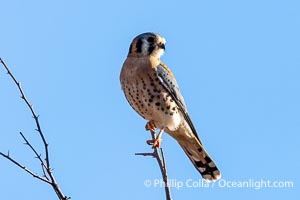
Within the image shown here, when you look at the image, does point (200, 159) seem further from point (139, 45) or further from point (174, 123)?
point (139, 45)

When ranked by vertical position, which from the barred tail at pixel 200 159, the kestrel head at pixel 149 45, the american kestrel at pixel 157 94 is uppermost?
the kestrel head at pixel 149 45

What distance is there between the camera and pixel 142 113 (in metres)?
6.00

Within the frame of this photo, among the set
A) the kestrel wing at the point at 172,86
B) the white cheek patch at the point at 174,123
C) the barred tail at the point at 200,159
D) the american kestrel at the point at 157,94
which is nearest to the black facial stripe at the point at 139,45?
the american kestrel at the point at 157,94

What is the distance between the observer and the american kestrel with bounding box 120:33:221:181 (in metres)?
5.90

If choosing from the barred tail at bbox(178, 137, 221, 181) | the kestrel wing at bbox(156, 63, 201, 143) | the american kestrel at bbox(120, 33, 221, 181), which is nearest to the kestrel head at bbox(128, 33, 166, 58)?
the american kestrel at bbox(120, 33, 221, 181)

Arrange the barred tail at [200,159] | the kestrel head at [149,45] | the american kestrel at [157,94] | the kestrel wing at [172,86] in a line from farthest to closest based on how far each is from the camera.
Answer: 1. the barred tail at [200,159]
2. the kestrel head at [149,45]
3. the kestrel wing at [172,86]
4. the american kestrel at [157,94]

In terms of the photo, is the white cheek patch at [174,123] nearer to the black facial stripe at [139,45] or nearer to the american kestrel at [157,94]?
the american kestrel at [157,94]

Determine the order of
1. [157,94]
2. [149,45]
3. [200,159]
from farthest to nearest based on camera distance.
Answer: [200,159]
[149,45]
[157,94]

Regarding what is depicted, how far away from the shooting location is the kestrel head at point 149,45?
6.20 meters

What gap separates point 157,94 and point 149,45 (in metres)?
0.55

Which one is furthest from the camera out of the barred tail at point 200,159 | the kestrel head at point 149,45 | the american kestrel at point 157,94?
the barred tail at point 200,159

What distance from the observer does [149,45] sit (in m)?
6.23

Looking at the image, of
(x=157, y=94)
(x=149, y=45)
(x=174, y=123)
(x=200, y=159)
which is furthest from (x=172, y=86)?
Answer: (x=200, y=159)

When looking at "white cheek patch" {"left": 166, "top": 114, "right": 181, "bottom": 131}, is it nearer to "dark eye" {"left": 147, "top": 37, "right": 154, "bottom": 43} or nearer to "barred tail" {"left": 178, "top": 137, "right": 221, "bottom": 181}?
"barred tail" {"left": 178, "top": 137, "right": 221, "bottom": 181}
